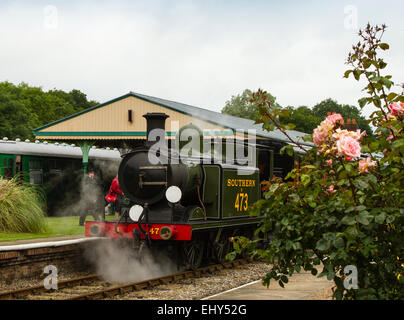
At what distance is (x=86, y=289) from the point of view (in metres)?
8.62

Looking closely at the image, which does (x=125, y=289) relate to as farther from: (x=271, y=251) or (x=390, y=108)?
(x=390, y=108)

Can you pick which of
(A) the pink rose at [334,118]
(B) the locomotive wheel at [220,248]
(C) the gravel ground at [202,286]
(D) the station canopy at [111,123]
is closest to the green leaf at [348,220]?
(A) the pink rose at [334,118]

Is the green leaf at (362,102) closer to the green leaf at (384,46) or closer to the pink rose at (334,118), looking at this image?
the pink rose at (334,118)

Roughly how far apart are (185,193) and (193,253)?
1.29 m

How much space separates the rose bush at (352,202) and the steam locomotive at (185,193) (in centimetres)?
498

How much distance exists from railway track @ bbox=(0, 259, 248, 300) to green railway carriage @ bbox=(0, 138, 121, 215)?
803 centimetres

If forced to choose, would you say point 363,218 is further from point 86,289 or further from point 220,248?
point 220,248

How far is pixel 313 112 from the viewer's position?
8481 centimetres

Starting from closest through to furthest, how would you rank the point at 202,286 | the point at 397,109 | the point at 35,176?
1. the point at 397,109
2. the point at 202,286
3. the point at 35,176

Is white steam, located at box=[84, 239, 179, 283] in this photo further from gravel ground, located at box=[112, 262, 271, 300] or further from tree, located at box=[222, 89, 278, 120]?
tree, located at box=[222, 89, 278, 120]

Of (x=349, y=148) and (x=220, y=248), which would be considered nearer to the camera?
(x=349, y=148)

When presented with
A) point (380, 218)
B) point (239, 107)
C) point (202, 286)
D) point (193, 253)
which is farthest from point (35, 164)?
point (239, 107)

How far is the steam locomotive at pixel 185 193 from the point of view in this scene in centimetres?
907
